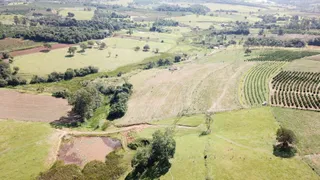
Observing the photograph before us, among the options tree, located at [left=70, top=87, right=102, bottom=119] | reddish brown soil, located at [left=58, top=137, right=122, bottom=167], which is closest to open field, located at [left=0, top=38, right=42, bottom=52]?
tree, located at [left=70, top=87, right=102, bottom=119]

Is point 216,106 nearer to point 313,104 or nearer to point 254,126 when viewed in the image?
point 254,126

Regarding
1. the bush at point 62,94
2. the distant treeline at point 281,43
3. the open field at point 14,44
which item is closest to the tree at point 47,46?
the open field at point 14,44

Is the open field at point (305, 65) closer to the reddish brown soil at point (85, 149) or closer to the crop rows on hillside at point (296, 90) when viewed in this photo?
the crop rows on hillside at point (296, 90)

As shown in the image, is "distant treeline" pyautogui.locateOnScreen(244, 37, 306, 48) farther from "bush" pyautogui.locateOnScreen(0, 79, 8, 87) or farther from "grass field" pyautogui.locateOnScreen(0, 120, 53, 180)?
"grass field" pyautogui.locateOnScreen(0, 120, 53, 180)

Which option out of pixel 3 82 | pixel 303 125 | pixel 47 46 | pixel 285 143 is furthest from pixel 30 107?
pixel 303 125

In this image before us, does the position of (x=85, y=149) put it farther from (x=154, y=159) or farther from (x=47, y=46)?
(x=47, y=46)

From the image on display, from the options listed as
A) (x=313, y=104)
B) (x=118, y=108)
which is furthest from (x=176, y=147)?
(x=313, y=104)

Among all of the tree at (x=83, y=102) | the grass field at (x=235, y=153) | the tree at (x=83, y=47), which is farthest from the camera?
the tree at (x=83, y=47)
